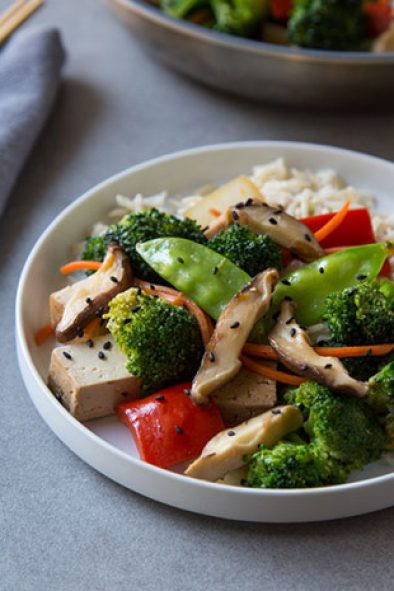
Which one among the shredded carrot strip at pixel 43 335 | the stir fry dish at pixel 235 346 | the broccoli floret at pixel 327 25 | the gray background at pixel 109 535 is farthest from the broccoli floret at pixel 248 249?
the broccoli floret at pixel 327 25

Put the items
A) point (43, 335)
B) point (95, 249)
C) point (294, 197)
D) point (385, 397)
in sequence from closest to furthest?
point (385, 397)
point (43, 335)
point (95, 249)
point (294, 197)

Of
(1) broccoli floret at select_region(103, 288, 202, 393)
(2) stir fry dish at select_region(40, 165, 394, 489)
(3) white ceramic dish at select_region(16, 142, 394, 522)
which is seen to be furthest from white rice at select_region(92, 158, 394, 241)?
(1) broccoli floret at select_region(103, 288, 202, 393)

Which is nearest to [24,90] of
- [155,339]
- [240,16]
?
[240,16]

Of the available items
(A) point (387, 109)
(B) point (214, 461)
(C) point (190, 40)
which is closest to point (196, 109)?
(C) point (190, 40)

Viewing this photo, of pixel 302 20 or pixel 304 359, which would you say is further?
pixel 302 20

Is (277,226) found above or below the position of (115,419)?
above

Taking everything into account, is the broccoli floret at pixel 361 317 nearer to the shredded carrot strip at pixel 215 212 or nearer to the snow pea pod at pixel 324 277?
the snow pea pod at pixel 324 277

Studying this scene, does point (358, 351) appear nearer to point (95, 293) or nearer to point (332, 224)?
point (332, 224)

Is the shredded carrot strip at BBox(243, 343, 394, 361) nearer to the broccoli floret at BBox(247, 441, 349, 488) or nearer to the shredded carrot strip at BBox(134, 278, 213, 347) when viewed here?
the shredded carrot strip at BBox(134, 278, 213, 347)
